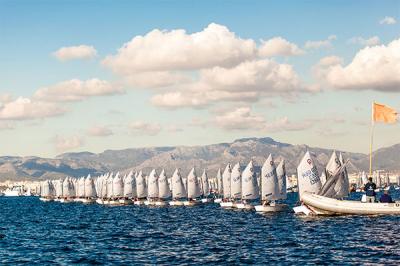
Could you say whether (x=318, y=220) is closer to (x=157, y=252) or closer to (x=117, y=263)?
(x=157, y=252)

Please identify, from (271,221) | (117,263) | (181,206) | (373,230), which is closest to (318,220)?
(271,221)

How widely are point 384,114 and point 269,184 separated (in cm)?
3304

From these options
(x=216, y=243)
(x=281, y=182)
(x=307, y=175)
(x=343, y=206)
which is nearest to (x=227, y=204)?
(x=281, y=182)

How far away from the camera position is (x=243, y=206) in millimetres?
159000

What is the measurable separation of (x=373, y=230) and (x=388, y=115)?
31.8 metres

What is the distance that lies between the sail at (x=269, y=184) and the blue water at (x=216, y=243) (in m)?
24.2

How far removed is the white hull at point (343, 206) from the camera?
105m

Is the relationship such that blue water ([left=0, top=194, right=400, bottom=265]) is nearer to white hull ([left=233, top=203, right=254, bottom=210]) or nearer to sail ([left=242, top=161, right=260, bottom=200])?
sail ([left=242, top=161, right=260, bottom=200])

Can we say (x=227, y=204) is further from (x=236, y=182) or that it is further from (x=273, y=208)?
(x=273, y=208)

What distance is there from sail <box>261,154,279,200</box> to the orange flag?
30.1m

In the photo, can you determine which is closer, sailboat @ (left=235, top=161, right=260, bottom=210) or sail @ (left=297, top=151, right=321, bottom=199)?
sail @ (left=297, top=151, right=321, bottom=199)

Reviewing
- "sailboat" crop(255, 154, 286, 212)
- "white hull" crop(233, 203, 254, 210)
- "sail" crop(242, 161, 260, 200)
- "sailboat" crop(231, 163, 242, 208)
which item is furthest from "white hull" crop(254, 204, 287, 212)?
"sailboat" crop(231, 163, 242, 208)

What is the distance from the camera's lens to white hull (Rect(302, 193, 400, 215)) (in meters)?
105

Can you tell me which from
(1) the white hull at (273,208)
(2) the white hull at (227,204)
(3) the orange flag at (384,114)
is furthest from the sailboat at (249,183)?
(3) the orange flag at (384,114)
